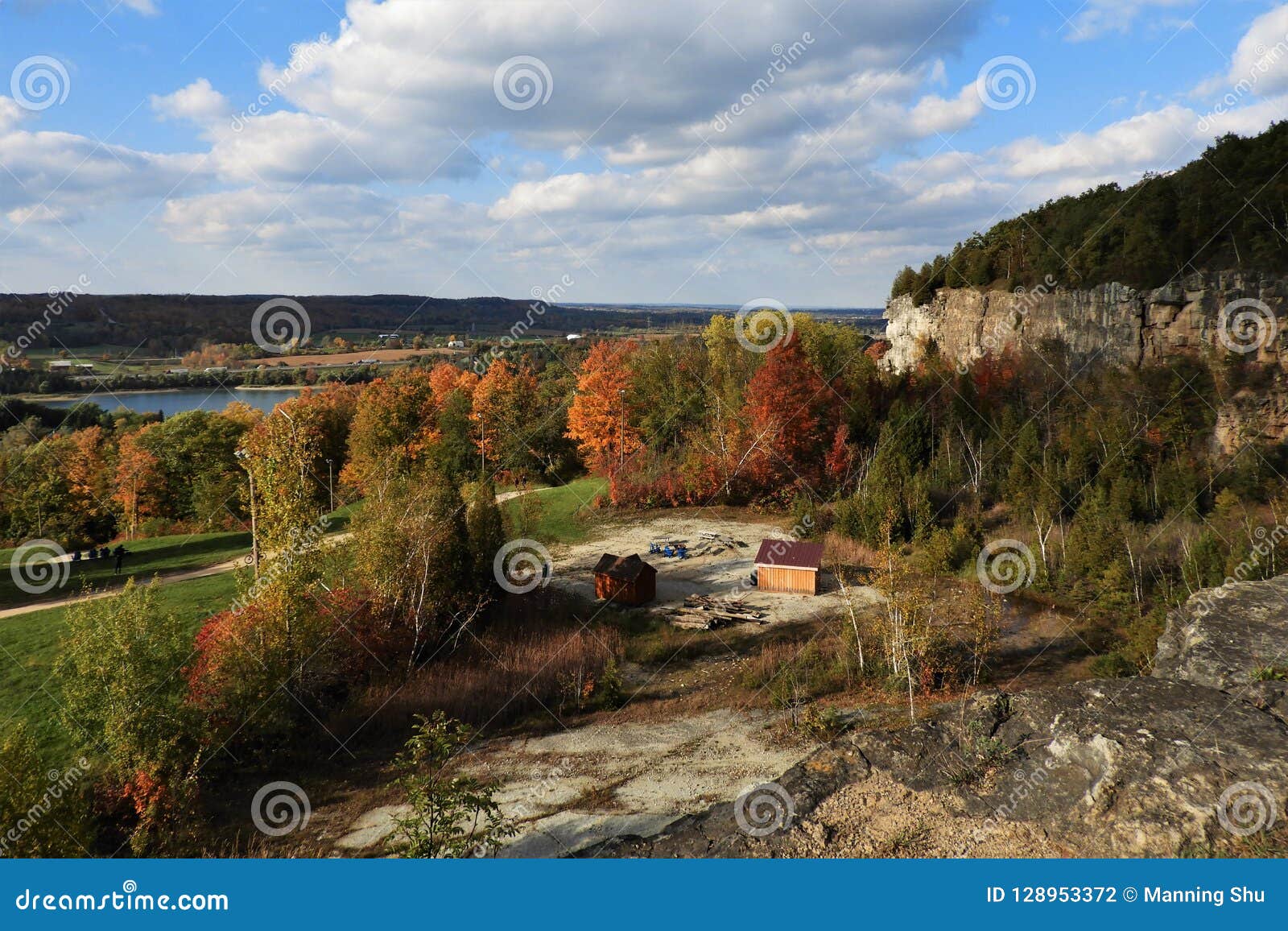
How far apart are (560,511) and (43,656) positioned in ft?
80.2

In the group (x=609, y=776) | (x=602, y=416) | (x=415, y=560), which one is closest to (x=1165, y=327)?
(x=602, y=416)

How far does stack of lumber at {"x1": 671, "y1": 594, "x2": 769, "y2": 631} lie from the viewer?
24812mm

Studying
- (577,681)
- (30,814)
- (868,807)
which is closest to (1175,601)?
(868,807)

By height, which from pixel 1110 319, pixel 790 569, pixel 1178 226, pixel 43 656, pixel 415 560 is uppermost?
pixel 1178 226

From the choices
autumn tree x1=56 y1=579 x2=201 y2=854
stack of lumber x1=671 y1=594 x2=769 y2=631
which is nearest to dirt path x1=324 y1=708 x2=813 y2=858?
autumn tree x1=56 y1=579 x2=201 y2=854

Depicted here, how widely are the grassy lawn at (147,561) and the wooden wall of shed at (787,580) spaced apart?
76.3 ft

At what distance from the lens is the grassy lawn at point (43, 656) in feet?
54.6

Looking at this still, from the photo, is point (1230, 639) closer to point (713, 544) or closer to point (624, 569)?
point (624, 569)

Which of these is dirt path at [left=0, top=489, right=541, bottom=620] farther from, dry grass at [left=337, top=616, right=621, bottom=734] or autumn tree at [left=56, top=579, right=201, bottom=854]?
autumn tree at [left=56, top=579, right=201, bottom=854]

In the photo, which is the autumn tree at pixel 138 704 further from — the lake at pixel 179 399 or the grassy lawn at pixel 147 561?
the lake at pixel 179 399

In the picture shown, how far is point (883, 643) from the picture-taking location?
2053cm

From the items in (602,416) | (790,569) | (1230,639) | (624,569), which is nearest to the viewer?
(1230,639)

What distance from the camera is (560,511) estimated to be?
40938 mm

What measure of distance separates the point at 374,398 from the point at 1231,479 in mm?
51217
